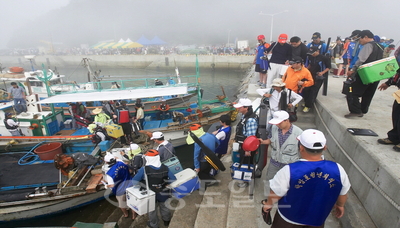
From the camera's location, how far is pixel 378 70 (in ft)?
12.2

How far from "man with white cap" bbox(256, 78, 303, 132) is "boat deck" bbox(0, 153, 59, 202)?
244 inches

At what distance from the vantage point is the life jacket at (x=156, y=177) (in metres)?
3.68

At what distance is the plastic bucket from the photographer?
6980 millimetres

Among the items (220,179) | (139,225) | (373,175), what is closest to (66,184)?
(139,225)

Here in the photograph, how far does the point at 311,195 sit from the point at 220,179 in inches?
110

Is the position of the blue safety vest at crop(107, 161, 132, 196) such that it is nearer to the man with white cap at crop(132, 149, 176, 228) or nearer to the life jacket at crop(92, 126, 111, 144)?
the man with white cap at crop(132, 149, 176, 228)

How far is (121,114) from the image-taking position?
7.71 metres

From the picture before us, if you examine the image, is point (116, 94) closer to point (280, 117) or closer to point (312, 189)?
point (280, 117)

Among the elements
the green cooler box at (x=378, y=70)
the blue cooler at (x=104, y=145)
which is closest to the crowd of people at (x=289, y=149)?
the green cooler box at (x=378, y=70)

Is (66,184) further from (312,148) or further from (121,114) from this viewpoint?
(312,148)

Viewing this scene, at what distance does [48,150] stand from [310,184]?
840 centimetres

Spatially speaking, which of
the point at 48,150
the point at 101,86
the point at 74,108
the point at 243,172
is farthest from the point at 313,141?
the point at 101,86

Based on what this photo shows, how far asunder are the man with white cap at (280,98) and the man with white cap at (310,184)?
2183mm

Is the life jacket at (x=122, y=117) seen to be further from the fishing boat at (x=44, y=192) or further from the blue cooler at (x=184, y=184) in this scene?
the blue cooler at (x=184, y=184)
